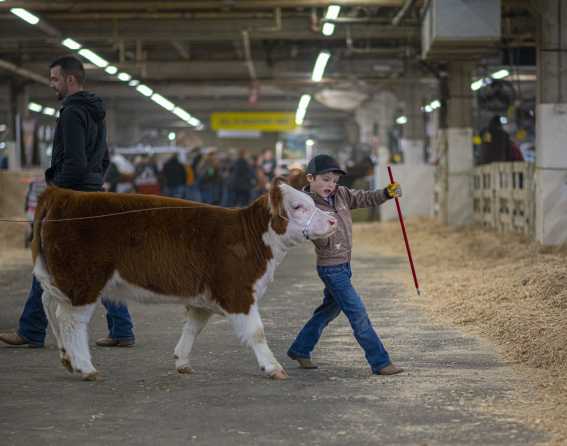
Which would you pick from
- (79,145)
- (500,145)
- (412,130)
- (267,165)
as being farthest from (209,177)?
(79,145)

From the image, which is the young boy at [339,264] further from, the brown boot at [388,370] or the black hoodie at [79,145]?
the black hoodie at [79,145]

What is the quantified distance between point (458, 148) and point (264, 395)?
1839 cm

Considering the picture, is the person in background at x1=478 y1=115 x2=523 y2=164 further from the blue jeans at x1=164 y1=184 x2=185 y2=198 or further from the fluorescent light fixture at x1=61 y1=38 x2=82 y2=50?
the blue jeans at x1=164 y1=184 x2=185 y2=198

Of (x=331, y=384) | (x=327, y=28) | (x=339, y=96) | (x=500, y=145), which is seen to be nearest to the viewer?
(x=331, y=384)

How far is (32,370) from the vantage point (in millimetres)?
7516

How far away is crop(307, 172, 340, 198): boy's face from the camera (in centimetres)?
747

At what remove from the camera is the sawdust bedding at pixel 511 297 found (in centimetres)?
696

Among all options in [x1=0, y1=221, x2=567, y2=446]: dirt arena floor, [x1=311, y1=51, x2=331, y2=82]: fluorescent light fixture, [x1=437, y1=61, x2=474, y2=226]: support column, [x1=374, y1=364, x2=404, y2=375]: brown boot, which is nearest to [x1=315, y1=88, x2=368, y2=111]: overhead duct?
[x1=311, y1=51, x2=331, y2=82]: fluorescent light fixture

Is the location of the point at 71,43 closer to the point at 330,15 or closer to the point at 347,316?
the point at 330,15

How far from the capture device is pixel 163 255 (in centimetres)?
712

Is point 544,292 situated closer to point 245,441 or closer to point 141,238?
point 141,238

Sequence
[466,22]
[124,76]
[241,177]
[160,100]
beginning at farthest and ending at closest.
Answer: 1. [160,100]
2. [241,177]
3. [124,76]
4. [466,22]

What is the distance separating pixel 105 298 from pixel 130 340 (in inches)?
52.7

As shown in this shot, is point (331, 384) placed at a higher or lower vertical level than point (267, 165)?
lower
